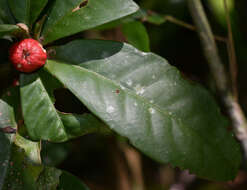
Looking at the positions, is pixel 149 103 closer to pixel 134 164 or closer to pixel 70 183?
pixel 70 183

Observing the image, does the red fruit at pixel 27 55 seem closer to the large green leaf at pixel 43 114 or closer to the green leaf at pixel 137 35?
the large green leaf at pixel 43 114

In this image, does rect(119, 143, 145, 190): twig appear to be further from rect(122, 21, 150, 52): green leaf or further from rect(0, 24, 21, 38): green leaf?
rect(0, 24, 21, 38): green leaf

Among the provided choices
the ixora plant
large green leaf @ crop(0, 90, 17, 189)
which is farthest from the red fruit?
large green leaf @ crop(0, 90, 17, 189)

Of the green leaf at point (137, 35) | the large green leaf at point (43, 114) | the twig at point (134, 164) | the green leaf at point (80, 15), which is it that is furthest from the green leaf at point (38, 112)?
the twig at point (134, 164)

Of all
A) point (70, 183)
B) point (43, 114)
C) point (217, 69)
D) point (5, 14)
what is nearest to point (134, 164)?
point (217, 69)

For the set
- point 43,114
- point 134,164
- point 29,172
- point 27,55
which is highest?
point 27,55

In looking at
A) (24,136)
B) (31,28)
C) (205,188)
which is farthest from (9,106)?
(205,188)

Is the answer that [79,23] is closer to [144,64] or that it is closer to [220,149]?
[144,64]

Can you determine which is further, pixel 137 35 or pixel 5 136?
pixel 137 35
